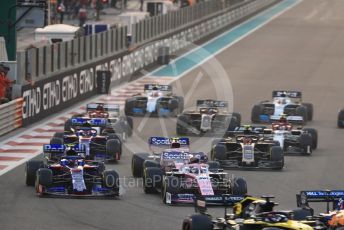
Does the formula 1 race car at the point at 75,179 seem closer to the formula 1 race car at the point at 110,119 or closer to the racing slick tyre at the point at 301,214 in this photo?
the racing slick tyre at the point at 301,214

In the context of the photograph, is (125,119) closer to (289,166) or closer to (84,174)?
(289,166)

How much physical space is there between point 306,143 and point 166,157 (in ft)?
19.8

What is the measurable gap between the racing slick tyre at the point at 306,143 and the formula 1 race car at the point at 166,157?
4.02 m

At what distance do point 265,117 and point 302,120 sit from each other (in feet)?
8.90

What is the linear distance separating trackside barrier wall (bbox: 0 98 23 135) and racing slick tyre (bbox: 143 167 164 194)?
10.1 meters

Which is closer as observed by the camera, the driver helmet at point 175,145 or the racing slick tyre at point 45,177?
the racing slick tyre at point 45,177

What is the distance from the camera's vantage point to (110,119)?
109 ft

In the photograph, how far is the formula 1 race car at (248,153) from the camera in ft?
93.8

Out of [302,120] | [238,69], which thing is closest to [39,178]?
[302,120]

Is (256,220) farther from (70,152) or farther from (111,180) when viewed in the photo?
(70,152)

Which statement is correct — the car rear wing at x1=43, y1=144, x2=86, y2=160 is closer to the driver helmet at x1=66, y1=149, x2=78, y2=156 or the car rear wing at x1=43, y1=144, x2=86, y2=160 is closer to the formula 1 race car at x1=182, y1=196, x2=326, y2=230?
the driver helmet at x1=66, y1=149, x2=78, y2=156

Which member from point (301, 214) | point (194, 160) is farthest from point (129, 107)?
point (301, 214)

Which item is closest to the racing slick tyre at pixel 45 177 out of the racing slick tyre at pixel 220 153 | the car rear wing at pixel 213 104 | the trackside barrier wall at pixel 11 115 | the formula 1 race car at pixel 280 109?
the racing slick tyre at pixel 220 153

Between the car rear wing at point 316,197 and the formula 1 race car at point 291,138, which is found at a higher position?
the formula 1 race car at point 291,138
